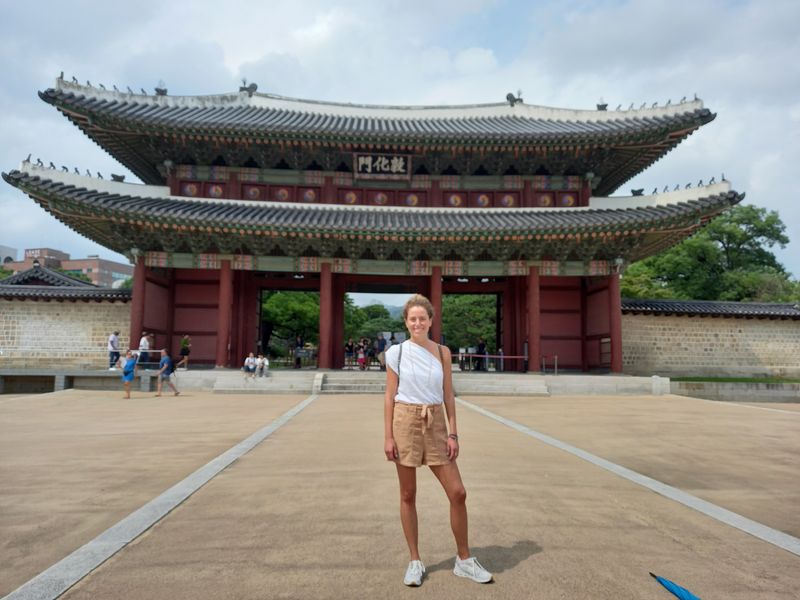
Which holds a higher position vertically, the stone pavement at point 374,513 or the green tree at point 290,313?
the green tree at point 290,313

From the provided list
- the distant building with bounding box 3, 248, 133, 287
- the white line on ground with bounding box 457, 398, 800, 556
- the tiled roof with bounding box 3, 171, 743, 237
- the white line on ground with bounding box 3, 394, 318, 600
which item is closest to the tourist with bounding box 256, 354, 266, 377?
the tiled roof with bounding box 3, 171, 743, 237

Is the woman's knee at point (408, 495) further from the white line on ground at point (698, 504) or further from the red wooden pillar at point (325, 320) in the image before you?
the red wooden pillar at point (325, 320)

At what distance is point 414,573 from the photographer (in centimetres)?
288

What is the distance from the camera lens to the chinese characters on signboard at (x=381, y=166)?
19.2 meters

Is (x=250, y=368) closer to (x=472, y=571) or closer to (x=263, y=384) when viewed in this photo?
(x=263, y=384)

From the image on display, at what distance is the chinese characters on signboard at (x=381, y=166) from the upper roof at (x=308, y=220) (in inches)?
63.8

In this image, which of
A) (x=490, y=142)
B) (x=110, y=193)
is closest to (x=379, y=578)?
(x=490, y=142)

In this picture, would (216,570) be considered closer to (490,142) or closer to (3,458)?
(3,458)

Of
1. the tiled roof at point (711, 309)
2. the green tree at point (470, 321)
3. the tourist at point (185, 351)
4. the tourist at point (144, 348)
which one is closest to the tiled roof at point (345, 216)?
the tiled roof at point (711, 309)

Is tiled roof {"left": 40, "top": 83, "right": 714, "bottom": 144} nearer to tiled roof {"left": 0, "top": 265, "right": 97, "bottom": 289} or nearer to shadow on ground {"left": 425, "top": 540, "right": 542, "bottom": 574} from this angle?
tiled roof {"left": 0, "top": 265, "right": 97, "bottom": 289}

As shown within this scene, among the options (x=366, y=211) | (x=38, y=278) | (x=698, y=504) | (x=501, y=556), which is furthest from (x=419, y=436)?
(x=38, y=278)

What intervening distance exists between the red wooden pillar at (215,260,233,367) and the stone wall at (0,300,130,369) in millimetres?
3985

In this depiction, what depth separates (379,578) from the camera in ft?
9.76

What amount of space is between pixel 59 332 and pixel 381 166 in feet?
44.7
